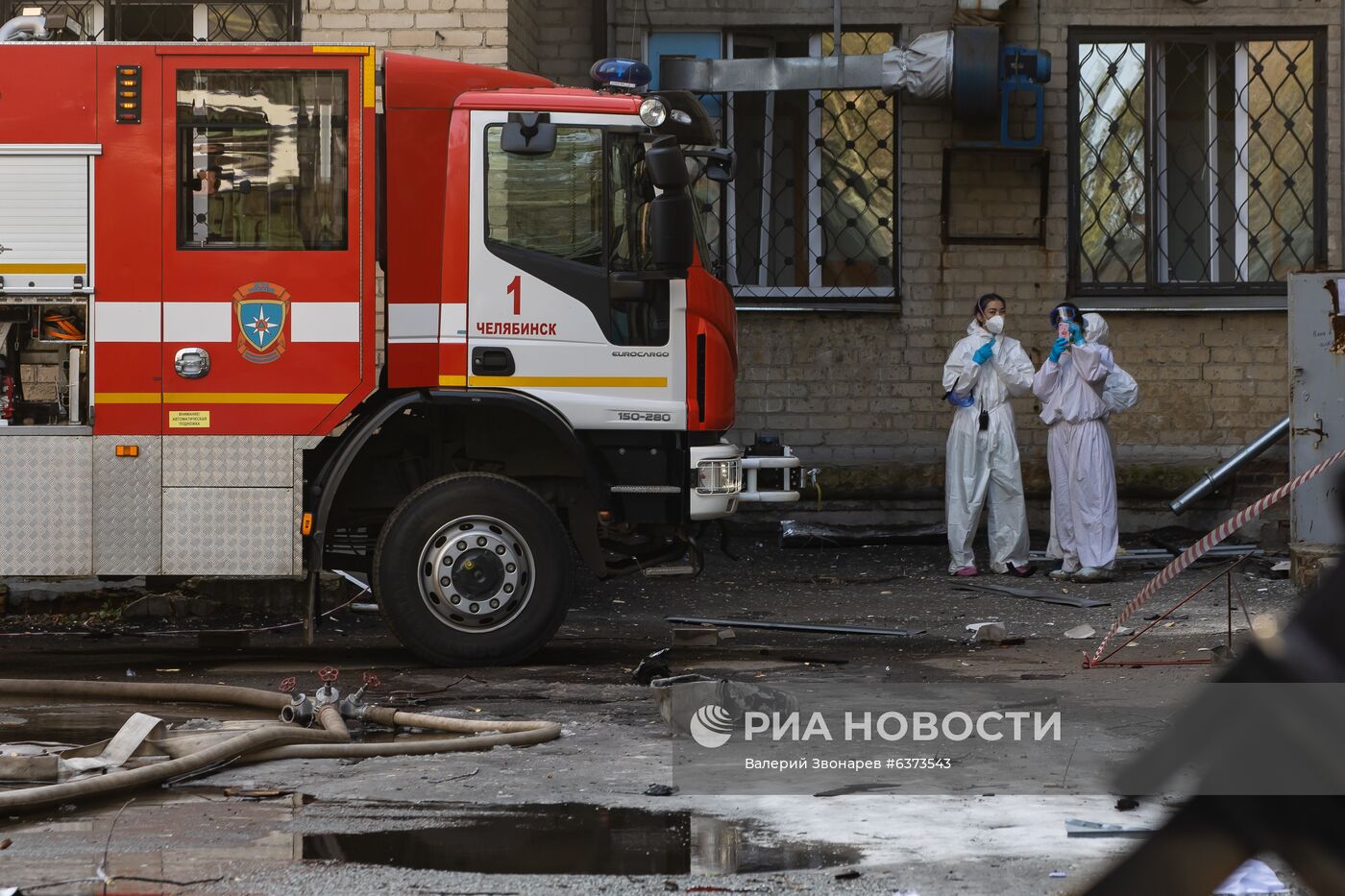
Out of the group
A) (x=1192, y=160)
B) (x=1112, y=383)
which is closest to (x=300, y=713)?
(x=1112, y=383)

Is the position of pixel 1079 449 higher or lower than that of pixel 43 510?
higher

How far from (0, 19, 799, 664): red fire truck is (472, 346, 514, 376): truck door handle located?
0.5 inches

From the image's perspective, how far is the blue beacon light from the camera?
802 cm

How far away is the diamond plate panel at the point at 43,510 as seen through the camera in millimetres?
7512

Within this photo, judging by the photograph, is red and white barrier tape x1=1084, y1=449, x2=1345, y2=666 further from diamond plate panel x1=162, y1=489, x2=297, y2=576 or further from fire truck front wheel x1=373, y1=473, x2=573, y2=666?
diamond plate panel x1=162, y1=489, x2=297, y2=576

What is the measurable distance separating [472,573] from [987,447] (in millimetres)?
5045

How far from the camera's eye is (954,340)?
1247 cm

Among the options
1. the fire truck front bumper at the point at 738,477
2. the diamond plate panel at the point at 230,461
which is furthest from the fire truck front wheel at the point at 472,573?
the fire truck front bumper at the point at 738,477

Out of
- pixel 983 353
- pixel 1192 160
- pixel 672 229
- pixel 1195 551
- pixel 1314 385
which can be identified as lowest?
pixel 1195 551

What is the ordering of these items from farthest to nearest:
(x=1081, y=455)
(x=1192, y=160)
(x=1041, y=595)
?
(x=1192, y=160) → (x=1081, y=455) → (x=1041, y=595)

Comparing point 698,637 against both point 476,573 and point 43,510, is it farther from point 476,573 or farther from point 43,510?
point 43,510

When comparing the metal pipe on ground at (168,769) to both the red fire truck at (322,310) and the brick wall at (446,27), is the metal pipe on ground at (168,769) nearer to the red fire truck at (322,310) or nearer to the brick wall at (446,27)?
the red fire truck at (322,310)

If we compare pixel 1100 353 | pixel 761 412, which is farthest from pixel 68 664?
pixel 1100 353

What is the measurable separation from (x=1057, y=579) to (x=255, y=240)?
239 inches
